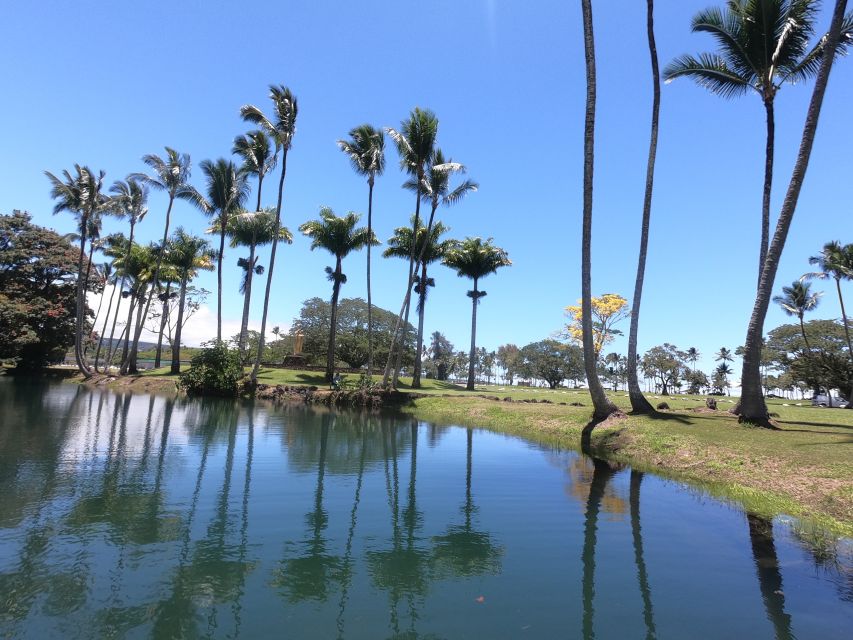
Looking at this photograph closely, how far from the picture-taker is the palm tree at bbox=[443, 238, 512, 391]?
48094 millimetres

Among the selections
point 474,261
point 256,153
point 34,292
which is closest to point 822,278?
point 474,261

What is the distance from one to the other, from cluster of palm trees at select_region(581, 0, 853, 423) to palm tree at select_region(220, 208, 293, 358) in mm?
31532

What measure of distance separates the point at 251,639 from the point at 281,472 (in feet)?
26.3

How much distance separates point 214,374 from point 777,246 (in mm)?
34886

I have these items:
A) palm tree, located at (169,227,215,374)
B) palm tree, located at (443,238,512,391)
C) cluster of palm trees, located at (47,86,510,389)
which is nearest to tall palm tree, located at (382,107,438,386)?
cluster of palm trees, located at (47,86,510,389)

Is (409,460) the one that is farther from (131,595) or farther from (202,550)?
(131,595)

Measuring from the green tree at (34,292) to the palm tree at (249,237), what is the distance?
19945mm

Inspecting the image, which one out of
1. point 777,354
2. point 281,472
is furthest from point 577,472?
point 777,354

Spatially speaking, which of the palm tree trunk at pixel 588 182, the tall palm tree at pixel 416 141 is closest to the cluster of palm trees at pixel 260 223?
the tall palm tree at pixel 416 141

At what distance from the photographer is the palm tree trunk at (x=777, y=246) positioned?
14992 mm

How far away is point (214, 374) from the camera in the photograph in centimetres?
3516

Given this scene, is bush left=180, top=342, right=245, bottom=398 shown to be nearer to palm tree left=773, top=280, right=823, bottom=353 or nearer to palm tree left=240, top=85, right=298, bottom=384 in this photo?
palm tree left=240, top=85, right=298, bottom=384

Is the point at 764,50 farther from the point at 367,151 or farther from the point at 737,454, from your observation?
the point at 367,151

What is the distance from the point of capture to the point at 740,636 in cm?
500
